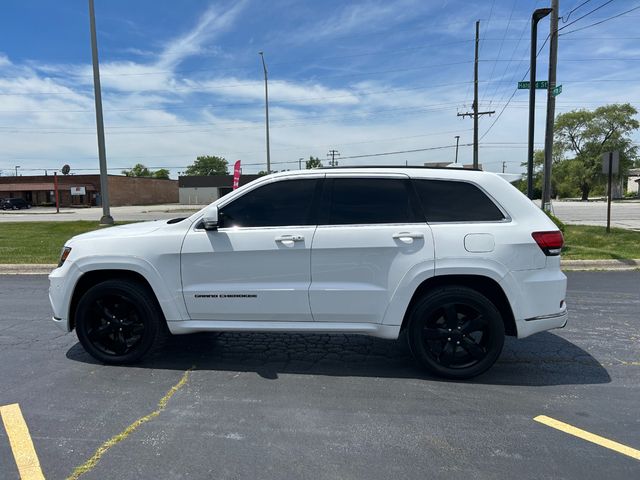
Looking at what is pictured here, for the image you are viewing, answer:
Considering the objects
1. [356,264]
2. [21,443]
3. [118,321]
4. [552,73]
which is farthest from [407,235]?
[552,73]

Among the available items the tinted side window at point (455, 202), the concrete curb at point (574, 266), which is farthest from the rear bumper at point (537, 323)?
the concrete curb at point (574, 266)

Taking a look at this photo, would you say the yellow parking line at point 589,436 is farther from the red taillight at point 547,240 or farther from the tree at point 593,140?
the tree at point 593,140

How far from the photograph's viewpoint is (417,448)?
2836mm

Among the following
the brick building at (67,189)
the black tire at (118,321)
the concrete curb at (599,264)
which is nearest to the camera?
the black tire at (118,321)

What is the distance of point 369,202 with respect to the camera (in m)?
3.86

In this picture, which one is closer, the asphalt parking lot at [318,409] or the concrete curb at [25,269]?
the asphalt parking lot at [318,409]

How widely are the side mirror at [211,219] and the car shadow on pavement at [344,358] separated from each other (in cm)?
137

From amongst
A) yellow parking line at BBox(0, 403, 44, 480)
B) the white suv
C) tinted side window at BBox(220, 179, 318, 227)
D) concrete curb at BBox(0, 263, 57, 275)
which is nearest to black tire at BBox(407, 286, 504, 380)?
the white suv

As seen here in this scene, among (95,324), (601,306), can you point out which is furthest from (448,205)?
(601,306)

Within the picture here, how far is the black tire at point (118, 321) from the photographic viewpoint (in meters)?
4.04

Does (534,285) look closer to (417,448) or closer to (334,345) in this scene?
(417,448)

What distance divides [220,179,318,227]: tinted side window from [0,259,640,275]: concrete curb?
751 centimetres

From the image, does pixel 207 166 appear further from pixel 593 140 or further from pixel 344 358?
pixel 344 358

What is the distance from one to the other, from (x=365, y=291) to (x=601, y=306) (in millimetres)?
4428
